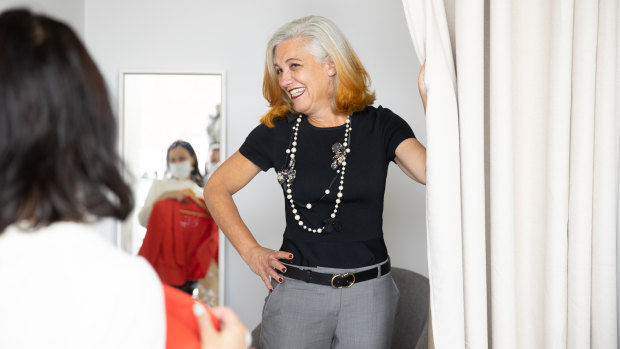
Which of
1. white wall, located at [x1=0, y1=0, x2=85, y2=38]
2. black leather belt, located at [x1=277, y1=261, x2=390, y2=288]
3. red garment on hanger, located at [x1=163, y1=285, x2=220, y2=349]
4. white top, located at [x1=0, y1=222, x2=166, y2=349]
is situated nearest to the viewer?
white top, located at [x1=0, y1=222, x2=166, y2=349]

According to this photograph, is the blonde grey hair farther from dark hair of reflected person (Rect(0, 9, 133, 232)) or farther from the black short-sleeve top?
dark hair of reflected person (Rect(0, 9, 133, 232))

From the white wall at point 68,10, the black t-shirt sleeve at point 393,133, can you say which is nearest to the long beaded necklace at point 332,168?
the black t-shirt sleeve at point 393,133

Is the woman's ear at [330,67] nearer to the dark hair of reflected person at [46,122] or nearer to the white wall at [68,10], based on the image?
the dark hair of reflected person at [46,122]

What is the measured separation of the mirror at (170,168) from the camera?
323 cm

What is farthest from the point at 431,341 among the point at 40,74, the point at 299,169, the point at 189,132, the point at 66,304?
the point at 189,132

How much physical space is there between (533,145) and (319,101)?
26.8 inches

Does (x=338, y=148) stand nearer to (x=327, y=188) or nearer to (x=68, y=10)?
(x=327, y=188)

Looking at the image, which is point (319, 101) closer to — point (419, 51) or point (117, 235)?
point (419, 51)

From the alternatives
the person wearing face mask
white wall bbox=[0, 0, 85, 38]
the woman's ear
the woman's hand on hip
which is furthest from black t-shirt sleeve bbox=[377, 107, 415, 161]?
white wall bbox=[0, 0, 85, 38]

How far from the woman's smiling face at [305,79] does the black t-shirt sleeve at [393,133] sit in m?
0.20

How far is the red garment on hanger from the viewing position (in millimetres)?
822

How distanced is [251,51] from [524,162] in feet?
6.85

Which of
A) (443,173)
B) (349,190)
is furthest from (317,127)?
(443,173)

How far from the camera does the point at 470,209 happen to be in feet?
4.45
